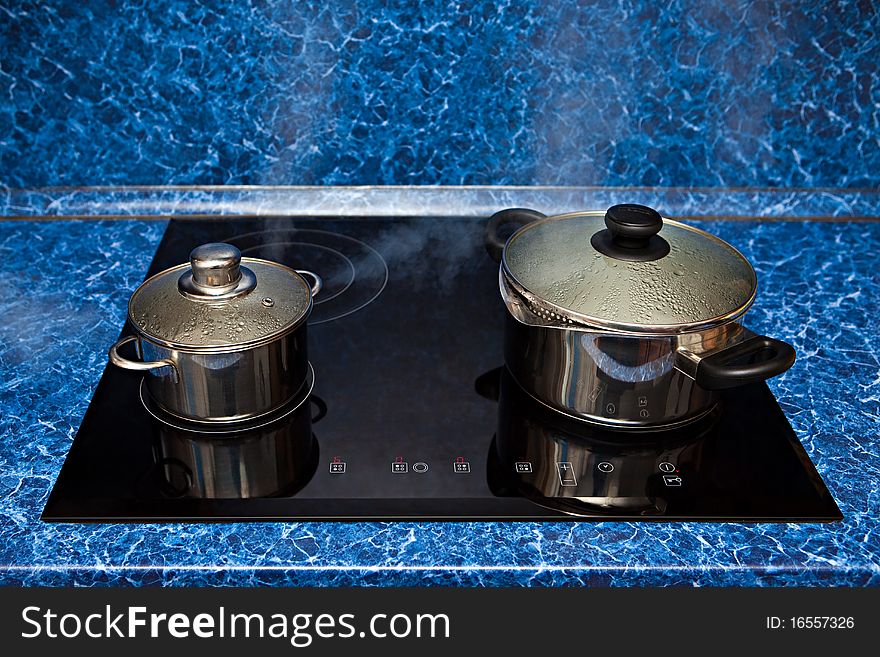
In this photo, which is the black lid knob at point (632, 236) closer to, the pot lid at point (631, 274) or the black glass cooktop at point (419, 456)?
the pot lid at point (631, 274)

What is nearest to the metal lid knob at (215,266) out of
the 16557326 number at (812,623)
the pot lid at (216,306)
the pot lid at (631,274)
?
the pot lid at (216,306)

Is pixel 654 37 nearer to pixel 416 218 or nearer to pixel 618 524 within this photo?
pixel 416 218

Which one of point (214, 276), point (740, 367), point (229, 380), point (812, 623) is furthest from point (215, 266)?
point (812, 623)

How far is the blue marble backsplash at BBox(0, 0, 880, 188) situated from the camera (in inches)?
49.1

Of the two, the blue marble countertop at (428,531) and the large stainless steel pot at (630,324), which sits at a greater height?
the large stainless steel pot at (630,324)

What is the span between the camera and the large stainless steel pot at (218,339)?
0.86m

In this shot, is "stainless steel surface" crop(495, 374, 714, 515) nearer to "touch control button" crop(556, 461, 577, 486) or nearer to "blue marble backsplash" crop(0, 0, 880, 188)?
"touch control button" crop(556, 461, 577, 486)

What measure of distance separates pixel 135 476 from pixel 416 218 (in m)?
0.64

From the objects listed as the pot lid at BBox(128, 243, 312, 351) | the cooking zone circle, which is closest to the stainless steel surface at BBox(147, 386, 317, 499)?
the pot lid at BBox(128, 243, 312, 351)

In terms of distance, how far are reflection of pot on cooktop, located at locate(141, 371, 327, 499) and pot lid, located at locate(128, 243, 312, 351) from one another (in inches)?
4.8

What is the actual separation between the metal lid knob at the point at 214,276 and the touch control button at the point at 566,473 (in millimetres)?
379

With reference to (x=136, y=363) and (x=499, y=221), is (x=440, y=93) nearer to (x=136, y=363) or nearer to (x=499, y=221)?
(x=499, y=221)

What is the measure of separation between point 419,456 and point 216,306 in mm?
266

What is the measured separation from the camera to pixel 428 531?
823 millimetres
